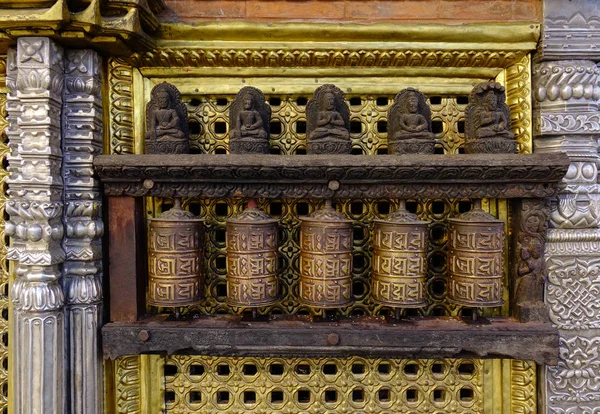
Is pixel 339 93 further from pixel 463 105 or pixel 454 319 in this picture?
pixel 454 319

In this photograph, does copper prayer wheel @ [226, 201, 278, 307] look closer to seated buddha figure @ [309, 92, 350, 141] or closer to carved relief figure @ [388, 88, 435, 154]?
seated buddha figure @ [309, 92, 350, 141]

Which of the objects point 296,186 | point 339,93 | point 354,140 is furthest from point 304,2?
point 296,186

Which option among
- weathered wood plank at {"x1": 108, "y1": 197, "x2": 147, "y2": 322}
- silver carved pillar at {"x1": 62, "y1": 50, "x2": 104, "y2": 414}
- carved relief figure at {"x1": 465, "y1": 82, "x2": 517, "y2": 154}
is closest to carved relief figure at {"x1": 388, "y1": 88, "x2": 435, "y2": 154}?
carved relief figure at {"x1": 465, "y1": 82, "x2": 517, "y2": 154}

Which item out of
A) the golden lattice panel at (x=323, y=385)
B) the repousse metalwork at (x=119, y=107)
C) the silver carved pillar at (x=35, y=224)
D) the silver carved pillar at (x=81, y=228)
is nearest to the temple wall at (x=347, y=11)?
the repousse metalwork at (x=119, y=107)

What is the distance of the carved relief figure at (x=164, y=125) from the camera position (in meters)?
2.08

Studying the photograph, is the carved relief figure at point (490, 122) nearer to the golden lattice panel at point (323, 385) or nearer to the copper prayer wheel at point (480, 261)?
the copper prayer wheel at point (480, 261)

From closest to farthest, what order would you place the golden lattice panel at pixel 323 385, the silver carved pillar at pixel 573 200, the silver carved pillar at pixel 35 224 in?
the silver carved pillar at pixel 35 224
the silver carved pillar at pixel 573 200
the golden lattice panel at pixel 323 385

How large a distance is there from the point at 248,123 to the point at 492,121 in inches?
48.8

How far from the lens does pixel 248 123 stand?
2084mm

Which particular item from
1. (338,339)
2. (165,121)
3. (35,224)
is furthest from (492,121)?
(35,224)

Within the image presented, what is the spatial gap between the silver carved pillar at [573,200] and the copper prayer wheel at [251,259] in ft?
4.82

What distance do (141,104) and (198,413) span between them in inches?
69.6

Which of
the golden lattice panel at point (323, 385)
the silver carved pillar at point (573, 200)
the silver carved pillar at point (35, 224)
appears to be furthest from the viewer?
the golden lattice panel at point (323, 385)

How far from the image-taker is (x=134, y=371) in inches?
89.0
